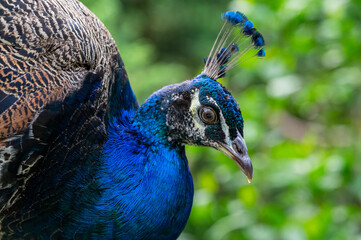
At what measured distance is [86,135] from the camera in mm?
1695

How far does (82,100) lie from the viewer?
5.45 ft

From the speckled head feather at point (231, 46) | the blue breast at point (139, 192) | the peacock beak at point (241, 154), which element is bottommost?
the blue breast at point (139, 192)

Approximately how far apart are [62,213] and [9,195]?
194mm

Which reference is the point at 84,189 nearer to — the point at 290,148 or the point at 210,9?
the point at 290,148

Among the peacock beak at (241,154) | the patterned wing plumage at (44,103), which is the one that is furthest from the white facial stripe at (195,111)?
the patterned wing plumage at (44,103)

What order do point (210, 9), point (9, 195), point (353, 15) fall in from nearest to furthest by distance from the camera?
point (9, 195) < point (353, 15) < point (210, 9)

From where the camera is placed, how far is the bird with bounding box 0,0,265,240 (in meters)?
1.54

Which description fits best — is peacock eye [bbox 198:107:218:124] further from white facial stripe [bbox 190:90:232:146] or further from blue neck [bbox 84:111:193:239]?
blue neck [bbox 84:111:193:239]

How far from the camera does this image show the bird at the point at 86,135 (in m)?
1.54

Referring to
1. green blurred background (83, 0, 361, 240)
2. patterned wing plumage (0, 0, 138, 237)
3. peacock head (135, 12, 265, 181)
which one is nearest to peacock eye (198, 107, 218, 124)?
peacock head (135, 12, 265, 181)

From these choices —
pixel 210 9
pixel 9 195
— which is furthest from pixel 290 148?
pixel 210 9

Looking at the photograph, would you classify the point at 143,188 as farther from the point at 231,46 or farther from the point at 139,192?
the point at 231,46

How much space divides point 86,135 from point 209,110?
0.44 metres

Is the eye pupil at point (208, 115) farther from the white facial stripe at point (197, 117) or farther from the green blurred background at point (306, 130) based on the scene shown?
Answer: the green blurred background at point (306, 130)
